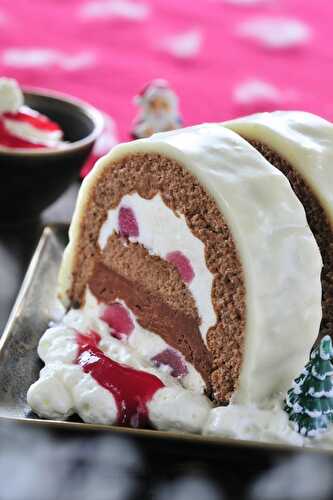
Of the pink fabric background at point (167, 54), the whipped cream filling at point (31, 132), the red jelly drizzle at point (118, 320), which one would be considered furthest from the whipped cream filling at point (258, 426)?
the pink fabric background at point (167, 54)

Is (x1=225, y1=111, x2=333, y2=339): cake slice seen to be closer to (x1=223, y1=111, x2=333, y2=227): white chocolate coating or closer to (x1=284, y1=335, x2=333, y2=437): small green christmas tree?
(x1=223, y1=111, x2=333, y2=227): white chocolate coating

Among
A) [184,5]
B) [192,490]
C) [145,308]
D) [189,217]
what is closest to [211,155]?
[189,217]

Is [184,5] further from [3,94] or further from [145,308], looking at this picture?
[145,308]

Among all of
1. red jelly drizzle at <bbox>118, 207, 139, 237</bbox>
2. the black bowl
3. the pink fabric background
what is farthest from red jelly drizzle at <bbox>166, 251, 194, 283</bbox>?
the pink fabric background

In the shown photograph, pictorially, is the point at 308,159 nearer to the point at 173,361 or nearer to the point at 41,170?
the point at 173,361

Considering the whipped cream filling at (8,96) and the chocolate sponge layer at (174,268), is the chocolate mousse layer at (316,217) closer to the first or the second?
the chocolate sponge layer at (174,268)
